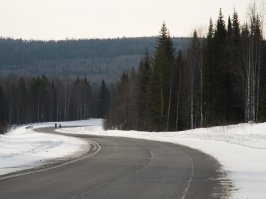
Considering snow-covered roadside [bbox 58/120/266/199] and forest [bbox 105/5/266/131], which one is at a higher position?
forest [bbox 105/5/266/131]

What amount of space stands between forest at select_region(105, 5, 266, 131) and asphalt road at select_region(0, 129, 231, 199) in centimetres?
3023

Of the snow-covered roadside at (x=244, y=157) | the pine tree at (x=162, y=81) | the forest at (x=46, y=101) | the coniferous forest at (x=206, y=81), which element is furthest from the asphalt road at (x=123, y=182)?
the forest at (x=46, y=101)

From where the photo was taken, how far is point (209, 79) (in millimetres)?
60125

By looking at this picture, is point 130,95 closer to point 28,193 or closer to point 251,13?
point 251,13

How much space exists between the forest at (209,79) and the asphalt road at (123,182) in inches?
1190

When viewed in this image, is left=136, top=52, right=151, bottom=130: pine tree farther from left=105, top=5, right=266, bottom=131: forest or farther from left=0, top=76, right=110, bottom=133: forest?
left=0, top=76, right=110, bottom=133: forest

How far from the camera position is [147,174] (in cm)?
1680

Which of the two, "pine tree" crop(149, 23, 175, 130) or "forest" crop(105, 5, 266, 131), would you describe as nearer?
"forest" crop(105, 5, 266, 131)

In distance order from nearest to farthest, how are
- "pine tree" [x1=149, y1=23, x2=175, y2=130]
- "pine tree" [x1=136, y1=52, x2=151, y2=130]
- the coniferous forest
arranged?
the coniferous forest < "pine tree" [x1=149, y1=23, x2=175, y2=130] < "pine tree" [x1=136, y1=52, x2=151, y2=130]

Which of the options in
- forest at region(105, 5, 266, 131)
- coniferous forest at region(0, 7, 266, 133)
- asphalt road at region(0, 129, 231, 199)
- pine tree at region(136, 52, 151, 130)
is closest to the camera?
asphalt road at region(0, 129, 231, 199)

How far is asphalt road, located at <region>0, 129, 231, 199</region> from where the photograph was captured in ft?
39.9

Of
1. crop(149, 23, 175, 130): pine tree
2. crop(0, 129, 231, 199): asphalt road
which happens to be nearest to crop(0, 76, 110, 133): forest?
crop(149, 23, 175, 130): pine tree

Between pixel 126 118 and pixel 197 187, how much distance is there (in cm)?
7876

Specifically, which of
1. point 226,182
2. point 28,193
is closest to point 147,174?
point 226,182
